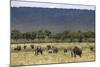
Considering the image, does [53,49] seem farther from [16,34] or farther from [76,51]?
[16,34]

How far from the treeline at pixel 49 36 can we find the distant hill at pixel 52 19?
2.0 inches

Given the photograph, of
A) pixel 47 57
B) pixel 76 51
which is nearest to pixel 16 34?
pixel 47 57

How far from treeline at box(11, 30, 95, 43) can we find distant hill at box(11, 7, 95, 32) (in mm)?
52

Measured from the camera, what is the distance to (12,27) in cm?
269

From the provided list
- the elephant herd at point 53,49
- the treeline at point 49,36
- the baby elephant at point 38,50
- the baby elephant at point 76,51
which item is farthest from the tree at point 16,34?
the baby elephant at point 76,51

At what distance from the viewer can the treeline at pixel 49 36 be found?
8.96 feet

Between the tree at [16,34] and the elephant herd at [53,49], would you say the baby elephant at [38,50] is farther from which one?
the tree at [16,34]

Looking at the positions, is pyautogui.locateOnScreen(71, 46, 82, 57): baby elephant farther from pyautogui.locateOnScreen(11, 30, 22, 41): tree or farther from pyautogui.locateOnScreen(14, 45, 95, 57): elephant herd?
pyautogui.locateOnScreen(11, 30, 22, 41): tree

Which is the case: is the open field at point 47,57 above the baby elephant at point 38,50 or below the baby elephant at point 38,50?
below

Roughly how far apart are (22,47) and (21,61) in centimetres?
17

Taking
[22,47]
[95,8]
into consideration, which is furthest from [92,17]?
[22,47]

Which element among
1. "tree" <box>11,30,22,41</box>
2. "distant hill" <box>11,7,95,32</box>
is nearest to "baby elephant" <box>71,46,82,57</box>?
"distant hill" <box>11,7,95,32</box>

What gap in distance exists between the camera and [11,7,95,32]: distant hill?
2.74 metres
